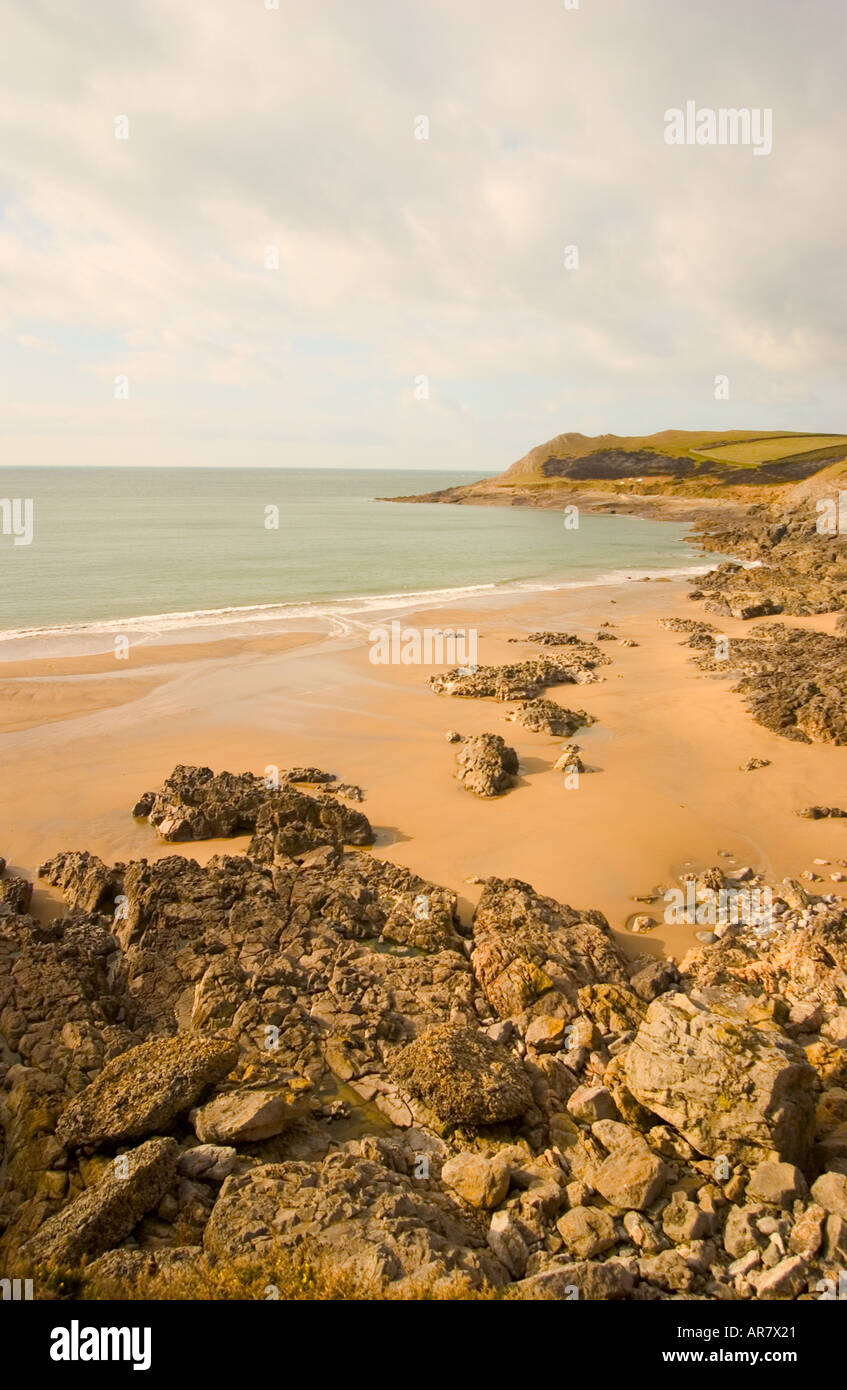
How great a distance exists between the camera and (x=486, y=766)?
14477mm

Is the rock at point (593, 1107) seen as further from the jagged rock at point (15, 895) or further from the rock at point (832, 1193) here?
the jagged rock at point (15, 895)

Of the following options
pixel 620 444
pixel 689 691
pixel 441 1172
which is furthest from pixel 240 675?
pixel 620 444

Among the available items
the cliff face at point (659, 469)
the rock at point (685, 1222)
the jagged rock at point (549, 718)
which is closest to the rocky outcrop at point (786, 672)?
the jagged rock at point (549, 718)

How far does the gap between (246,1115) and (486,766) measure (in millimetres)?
9569

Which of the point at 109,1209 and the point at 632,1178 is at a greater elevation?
the point at 109,1209

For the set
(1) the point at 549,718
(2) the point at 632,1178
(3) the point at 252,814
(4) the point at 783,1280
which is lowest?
(4) the point at 783,1280

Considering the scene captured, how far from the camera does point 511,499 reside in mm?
131250

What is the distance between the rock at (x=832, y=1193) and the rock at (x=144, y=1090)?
4.48m

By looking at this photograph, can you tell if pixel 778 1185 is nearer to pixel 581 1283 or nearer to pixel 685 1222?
pixel 685 1222

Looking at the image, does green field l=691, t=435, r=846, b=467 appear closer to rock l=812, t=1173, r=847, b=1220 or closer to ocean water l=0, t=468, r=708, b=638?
ocean water l=0, t=468, r=708, b=638

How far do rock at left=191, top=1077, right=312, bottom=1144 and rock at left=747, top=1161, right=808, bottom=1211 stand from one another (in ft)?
11.0

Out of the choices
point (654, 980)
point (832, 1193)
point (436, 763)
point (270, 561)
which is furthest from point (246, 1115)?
point (270, 561)

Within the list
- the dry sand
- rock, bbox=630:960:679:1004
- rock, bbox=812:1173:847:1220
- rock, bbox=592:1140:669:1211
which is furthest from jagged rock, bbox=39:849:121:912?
rock, bbox=812:1173:847:1220
